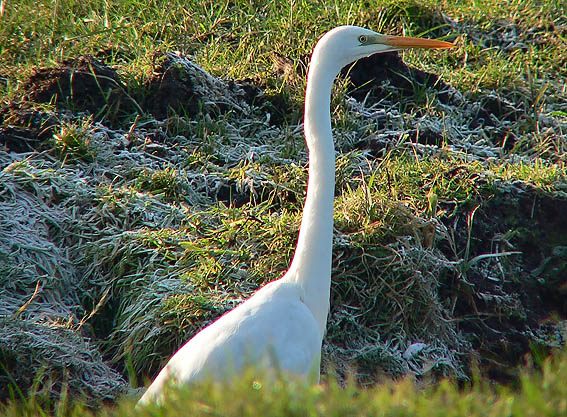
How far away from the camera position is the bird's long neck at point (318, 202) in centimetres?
319

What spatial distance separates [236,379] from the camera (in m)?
2.16

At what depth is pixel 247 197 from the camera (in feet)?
15.0

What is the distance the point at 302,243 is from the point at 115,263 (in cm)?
135

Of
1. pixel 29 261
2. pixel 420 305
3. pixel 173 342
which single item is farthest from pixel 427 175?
pixel 29 261

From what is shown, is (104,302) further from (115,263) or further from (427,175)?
(427,175)

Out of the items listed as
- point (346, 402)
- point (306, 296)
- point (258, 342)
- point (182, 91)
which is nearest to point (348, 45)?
point (306, 296)

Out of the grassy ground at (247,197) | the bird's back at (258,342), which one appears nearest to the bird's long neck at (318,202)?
the bird's back at (258,342)

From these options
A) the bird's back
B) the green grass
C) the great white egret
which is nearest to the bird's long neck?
the great white egret

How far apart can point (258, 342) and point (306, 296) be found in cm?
37

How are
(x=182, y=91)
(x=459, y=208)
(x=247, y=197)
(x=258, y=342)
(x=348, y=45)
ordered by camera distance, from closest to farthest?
(x=258, y=342) < (x=348, y=45) < (x=459, y=208) < (x=247, y=197) < (x=182, y=91)

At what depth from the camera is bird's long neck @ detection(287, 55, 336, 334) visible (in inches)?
125

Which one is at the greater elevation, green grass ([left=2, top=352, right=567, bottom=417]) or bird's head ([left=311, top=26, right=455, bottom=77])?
bird's head ([left=311, top=26, right=455, bottom=77])

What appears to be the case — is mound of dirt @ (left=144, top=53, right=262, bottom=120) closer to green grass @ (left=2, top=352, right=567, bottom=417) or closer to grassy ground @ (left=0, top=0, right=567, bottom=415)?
grassy ground @ (left=0, top=0, right=567, bottom=415)

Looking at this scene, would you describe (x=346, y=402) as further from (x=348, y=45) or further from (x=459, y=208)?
(x=459, y=208)
